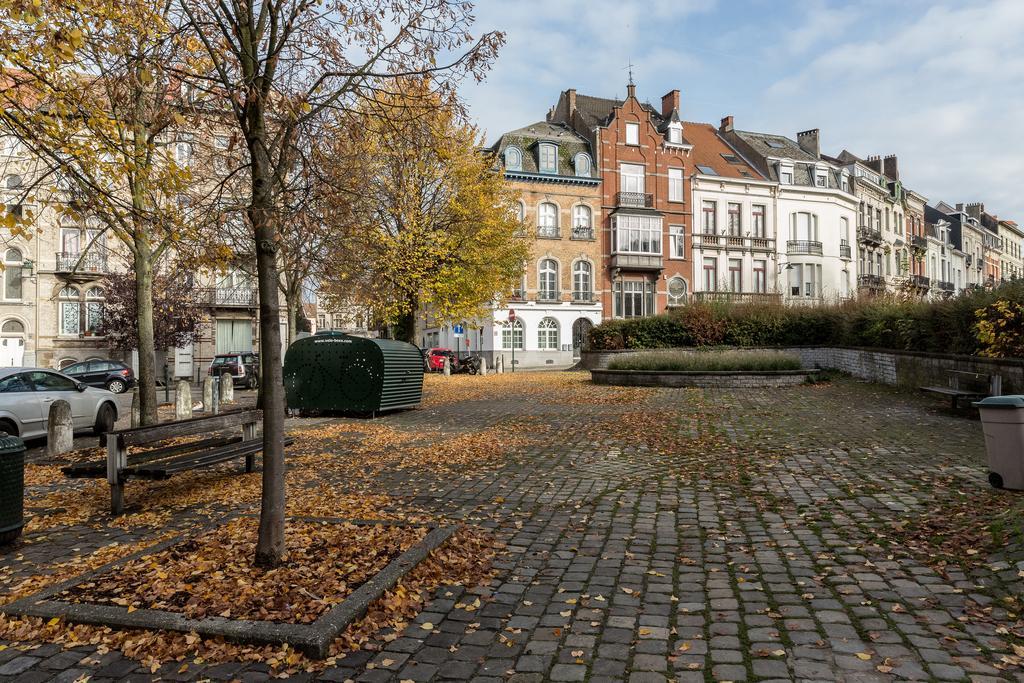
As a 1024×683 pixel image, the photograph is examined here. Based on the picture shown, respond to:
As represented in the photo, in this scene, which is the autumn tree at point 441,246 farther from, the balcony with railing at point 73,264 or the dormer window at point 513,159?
the balcony with railing at point 73,264

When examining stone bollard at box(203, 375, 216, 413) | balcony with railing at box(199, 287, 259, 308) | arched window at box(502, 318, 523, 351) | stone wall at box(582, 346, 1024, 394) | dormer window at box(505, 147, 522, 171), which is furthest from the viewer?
dormer window at box(505, 147, 522, 171)

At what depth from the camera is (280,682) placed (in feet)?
11.0

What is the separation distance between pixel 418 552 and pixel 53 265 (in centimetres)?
4137

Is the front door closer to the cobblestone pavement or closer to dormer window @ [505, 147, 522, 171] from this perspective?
dormer window @ [505, 147, 522, 171]

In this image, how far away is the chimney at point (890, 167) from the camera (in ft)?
207

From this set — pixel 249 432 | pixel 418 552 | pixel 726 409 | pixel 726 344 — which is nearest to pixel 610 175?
pixel 726 344

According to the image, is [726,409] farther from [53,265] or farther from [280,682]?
[53,265]

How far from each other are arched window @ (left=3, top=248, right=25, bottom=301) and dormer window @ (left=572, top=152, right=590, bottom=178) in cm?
3319

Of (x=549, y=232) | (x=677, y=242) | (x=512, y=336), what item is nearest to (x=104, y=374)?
(x=512, y=336)

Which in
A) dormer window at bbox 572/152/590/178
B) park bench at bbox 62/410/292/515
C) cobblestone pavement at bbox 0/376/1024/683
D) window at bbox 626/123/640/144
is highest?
window at bbox 626/123/640/144

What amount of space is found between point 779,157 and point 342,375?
151ft

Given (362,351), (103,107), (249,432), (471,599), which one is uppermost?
(103,107)

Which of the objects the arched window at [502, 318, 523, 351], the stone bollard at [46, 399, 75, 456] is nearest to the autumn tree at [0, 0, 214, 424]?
the stone bollard at [46, 399, 75, 456]

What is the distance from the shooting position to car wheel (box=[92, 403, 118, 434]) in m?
13.9
